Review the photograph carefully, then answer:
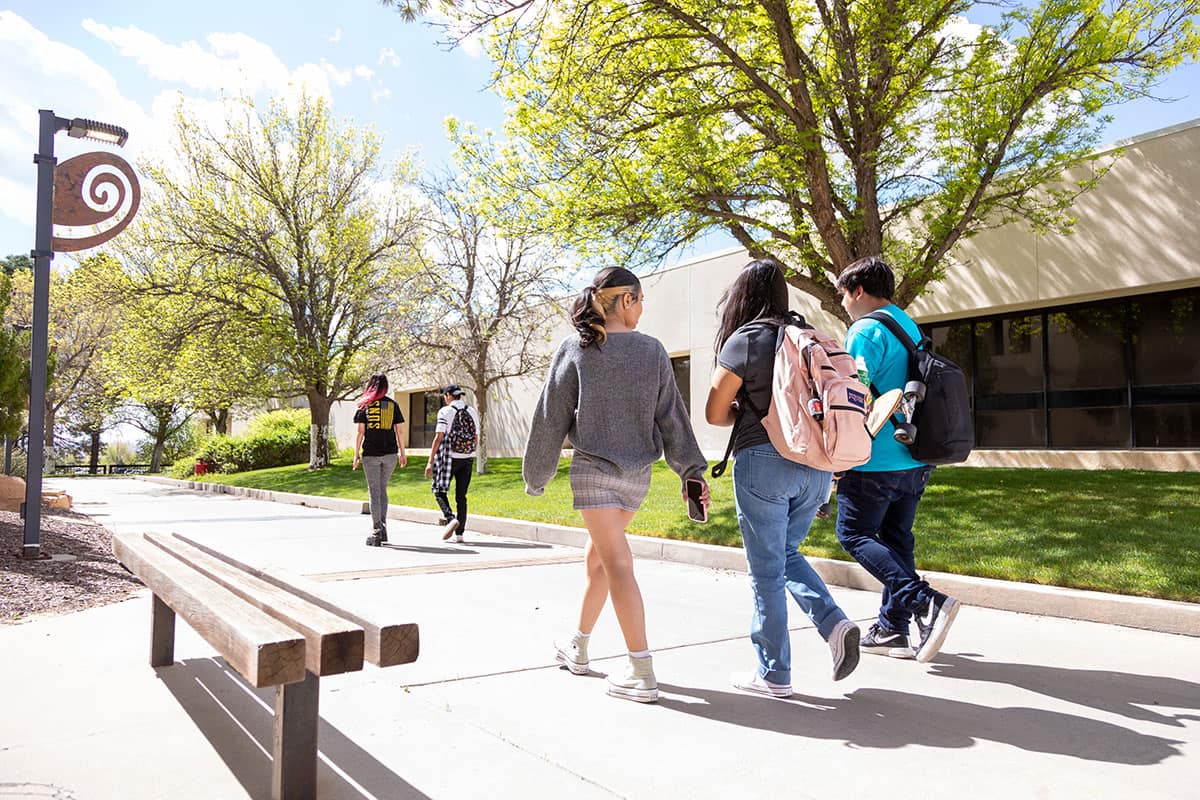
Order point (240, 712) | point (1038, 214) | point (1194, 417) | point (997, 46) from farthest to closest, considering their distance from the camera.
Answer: point (1194, 417)
point (1038, 214)
point (997, 46)
point (240, 712)

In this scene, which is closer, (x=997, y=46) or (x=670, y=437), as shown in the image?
(x=670, y=437)

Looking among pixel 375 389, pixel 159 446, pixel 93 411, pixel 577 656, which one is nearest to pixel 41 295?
pixel 375 389

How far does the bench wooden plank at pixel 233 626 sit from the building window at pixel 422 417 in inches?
1319

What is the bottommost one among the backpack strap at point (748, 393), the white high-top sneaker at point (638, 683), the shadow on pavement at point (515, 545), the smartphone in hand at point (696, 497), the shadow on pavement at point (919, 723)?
the shadow on pavement at point (515, 545)

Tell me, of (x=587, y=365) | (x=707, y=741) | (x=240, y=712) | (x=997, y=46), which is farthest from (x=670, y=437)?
(x=997, y=46)

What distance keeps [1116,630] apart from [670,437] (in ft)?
11.8

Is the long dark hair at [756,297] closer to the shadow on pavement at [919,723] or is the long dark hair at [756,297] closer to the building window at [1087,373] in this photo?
the shadow on pavement at [919,723]

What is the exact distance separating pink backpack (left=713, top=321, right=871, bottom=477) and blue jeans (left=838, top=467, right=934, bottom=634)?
2.63 feet

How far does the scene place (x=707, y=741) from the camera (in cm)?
318

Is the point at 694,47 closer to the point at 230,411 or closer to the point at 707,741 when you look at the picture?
the point at 707,741

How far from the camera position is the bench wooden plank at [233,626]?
7.41 ft

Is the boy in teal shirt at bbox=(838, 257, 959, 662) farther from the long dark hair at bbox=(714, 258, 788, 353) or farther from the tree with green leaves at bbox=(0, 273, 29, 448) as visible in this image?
the tree with green leaves at bbox=(0, 273, 29, 448)

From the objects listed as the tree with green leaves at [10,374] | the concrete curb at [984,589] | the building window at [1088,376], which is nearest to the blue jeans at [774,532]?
the concrete curb at [984,589]

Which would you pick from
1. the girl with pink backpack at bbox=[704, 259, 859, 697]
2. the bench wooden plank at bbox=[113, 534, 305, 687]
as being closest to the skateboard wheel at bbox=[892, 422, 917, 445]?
the girl with pink backpack at bbox=[704, 259, 859, 697]
